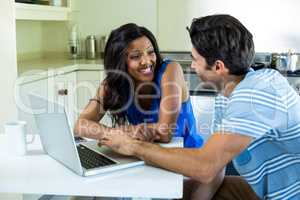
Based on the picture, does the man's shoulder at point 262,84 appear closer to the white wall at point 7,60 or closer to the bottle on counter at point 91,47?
the white wall at point 7,60

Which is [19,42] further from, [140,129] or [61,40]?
[140,129]

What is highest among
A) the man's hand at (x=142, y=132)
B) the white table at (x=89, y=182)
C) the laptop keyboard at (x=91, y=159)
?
the man's hand at (x=142, y=132)

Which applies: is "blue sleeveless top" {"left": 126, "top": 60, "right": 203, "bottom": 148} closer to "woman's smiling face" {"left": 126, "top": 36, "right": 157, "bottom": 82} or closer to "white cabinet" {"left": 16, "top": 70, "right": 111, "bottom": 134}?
"woman's smiling face" {"left": 126, "top": 36, "right": 157, "bottom": 82}

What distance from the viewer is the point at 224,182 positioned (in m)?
1.75

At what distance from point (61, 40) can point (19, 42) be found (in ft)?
1.51

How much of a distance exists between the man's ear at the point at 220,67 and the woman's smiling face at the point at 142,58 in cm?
58

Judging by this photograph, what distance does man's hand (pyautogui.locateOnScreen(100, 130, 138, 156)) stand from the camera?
1.31 metres

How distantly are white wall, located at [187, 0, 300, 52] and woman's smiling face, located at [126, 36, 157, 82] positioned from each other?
5.51 ft

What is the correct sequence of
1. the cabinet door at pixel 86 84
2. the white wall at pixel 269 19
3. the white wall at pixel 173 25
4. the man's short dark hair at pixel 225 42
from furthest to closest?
the white wall at pixel 173 25, the white wall at pixel 269 19, the cabinet door at pixel 86 84, the man's short dark hair at pixel 225 42

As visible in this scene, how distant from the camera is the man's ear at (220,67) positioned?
4.58 feet

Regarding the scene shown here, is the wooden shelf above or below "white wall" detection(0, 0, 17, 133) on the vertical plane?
above

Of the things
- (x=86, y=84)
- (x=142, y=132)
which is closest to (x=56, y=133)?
(x=142, y=132)

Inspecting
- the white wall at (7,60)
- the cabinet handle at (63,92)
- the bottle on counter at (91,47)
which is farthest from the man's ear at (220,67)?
the bottle on counter at (91,47)

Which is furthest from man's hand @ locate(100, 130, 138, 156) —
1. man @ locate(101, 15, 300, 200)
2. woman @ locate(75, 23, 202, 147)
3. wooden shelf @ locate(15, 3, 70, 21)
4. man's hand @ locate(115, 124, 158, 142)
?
wooden shelf @ locate(15, 3, 70, 21)
